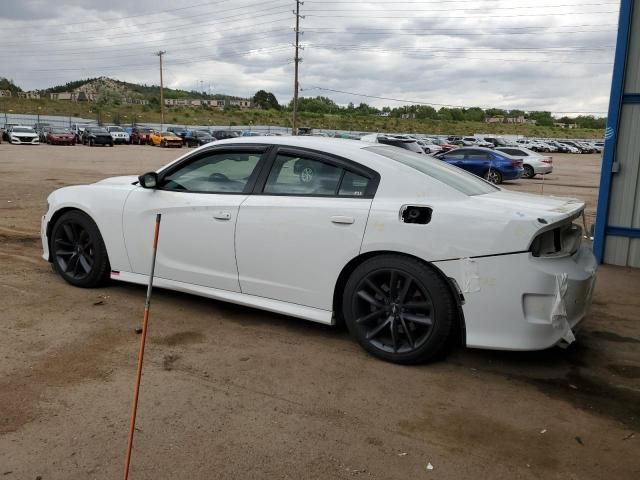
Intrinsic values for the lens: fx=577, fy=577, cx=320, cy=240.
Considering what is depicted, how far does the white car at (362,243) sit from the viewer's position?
11.8ft

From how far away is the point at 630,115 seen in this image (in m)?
6.99

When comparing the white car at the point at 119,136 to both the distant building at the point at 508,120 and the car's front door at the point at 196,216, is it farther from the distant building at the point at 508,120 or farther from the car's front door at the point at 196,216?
the distant building at the point at 508,120

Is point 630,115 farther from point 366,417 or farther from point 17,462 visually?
point 17,462

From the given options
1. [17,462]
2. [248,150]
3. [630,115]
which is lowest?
[17,462]

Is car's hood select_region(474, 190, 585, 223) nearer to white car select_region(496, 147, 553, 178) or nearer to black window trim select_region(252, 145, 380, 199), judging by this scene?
black window trim select_region(252, 145, 380, 199)

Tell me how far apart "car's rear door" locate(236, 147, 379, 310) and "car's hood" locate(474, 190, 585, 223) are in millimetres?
831

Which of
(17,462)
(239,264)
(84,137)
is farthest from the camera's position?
(84,137)

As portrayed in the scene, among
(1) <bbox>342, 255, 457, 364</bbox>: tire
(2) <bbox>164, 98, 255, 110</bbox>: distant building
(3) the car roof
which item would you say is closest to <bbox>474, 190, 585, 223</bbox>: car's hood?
(1) <bbox>342, 255, 457, 364</bbox>: tire

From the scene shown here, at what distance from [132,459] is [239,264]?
191 centimetres

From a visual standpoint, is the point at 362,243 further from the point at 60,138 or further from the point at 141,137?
the point at 141,137

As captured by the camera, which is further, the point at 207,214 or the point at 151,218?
the point at 151,218

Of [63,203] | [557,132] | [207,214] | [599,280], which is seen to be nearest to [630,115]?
[599,280]

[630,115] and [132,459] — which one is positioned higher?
[630,115]

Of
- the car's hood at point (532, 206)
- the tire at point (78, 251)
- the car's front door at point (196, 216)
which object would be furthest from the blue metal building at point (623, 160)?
the tire at point (78, 251)
